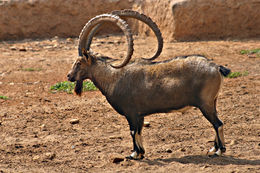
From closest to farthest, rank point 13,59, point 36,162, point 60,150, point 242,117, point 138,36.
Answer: point 36,162
point 60,150
point 242,117
point 13,59
point 138,36

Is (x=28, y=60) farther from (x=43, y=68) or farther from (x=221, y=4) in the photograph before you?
(x=221, y=4)

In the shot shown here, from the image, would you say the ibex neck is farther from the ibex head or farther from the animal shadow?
the animal shadow

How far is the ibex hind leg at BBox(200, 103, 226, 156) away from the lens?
7.18 m

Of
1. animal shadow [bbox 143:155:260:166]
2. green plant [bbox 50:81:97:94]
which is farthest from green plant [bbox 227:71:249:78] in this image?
animal shadow [bbox 143:155:260:166]

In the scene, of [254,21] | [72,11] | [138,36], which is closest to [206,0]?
[254,21]

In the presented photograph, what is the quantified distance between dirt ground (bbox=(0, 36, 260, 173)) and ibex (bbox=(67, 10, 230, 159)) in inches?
17.6

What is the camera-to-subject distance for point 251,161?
7.26m

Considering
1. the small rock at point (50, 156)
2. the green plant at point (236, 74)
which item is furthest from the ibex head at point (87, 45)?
the green plant at point (236, 74)

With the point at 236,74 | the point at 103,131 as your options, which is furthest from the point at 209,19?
the point at 103,131

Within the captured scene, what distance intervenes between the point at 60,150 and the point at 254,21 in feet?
31.9

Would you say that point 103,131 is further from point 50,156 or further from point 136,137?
point 136,137

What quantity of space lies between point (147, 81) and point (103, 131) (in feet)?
6.80

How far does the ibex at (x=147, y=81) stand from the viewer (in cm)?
713

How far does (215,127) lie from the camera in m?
7.29
